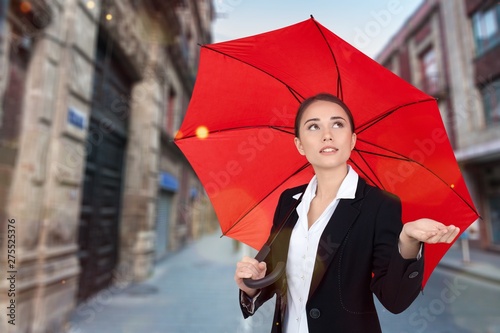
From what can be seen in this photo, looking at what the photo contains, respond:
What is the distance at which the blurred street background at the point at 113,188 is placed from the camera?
153 inches

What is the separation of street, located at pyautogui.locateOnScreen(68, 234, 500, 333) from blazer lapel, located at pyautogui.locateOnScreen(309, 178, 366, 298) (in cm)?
256

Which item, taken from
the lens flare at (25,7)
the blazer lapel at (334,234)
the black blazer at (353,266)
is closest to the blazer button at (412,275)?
the black blazer at (353,266)

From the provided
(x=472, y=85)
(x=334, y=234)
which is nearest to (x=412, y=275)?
(x=334, y=234)

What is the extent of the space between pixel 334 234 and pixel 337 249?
0.06 meters

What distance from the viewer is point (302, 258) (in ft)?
4.25

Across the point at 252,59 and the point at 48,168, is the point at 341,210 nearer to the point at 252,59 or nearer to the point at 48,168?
the point at 252,59

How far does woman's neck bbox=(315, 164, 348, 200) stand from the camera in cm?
140

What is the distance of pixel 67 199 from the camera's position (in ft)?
15.3

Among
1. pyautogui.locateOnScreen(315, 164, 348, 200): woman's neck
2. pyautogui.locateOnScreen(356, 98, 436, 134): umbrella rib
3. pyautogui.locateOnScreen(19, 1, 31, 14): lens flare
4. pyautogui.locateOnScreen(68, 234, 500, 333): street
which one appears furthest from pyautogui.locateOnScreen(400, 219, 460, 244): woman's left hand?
pyautogui.locateOnScreen(19, 1, 31, 14): lens flare

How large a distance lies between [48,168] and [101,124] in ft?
7.49

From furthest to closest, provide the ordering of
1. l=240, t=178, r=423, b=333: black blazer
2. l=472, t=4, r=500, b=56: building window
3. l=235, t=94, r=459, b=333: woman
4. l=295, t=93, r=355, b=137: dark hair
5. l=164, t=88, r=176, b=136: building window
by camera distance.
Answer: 1. l=472, t=4, r=500, b=56: building window
2. l=164, t=88, r=176, b=136: building window
3. l=295, t=93, r=355, b=137: dark hair
4. l=240, t=178, r=423, b=333: black blazer
5. l=235, t=94, r=459, b=333: woman

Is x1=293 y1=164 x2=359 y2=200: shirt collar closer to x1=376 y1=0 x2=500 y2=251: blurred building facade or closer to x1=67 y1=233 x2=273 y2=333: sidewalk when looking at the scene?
x1=67 y1=233 x2=273 y2=333: sidewalk

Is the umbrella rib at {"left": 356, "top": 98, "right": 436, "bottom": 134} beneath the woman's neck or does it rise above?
above

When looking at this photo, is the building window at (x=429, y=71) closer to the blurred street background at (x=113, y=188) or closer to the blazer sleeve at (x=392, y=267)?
the blurred street background at (x=113, y=188)
